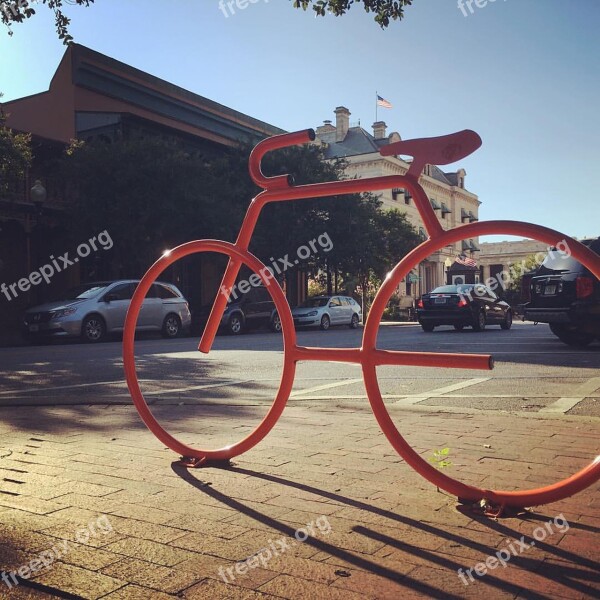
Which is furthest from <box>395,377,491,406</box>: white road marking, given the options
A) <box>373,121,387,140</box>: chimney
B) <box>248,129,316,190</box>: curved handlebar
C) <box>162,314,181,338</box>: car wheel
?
<box>373,121,387,140</box>: chimney

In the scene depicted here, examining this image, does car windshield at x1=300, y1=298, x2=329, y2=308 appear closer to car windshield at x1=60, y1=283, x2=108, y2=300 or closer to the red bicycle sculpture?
car windshield at x1=60, y1=283, x2=108, y2=300

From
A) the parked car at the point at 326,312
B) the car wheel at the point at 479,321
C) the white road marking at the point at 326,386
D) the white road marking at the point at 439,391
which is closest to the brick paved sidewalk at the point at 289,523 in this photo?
the white road marking at the point at 439,391

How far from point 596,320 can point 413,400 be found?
6.07 metres

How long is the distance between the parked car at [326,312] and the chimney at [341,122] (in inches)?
1236

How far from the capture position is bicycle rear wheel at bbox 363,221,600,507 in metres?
2.36

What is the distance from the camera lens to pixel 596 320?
10742 millimetres

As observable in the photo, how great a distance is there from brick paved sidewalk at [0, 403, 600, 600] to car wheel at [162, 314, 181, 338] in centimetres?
1421

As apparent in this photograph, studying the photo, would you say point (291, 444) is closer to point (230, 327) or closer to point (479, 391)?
point (479, 391)

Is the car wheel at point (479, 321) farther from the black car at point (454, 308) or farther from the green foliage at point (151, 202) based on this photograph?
the green foliage at point (151, 202)

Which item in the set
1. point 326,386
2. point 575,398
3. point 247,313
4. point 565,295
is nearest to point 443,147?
point 575,398

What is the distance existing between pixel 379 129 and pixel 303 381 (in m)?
52.2

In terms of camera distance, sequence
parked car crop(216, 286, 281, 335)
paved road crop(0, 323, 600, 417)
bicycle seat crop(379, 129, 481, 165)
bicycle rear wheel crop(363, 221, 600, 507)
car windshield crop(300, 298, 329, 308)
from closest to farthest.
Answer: bicycle rear wheel crop(363, 221, 600, 507) < bicycle seat crop(379, 129, 481, 165) < paved road crop(0, 323, 600, 417) < parked car crop(216, 286, 281, 335) < car windshield crop(300, 298, 329, 308)

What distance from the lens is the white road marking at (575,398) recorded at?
18.0 ft

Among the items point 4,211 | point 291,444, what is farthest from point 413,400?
point 4,211
